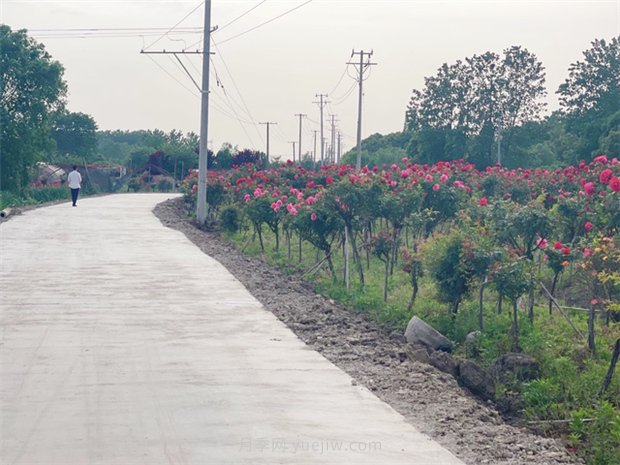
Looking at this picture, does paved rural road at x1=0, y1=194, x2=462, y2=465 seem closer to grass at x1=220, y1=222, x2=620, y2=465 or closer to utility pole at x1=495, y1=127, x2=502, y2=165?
grass at x1=220, y1=222, x2=620, y2=465

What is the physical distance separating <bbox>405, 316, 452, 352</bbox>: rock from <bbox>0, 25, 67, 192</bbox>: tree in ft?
112

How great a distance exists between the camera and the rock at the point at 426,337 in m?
12.5

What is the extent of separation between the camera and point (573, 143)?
53938 millimetres

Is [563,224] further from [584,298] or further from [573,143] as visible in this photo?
[573,143]

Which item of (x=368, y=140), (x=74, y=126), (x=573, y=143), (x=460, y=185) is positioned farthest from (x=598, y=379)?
(x=74, y=126)

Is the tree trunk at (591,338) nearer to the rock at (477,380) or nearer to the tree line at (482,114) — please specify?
the rock at (477,380)

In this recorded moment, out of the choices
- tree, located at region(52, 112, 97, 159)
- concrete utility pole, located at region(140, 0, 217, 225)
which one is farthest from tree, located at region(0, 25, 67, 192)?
tree, located at region(52, 112, 97, 159)

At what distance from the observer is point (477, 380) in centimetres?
1088

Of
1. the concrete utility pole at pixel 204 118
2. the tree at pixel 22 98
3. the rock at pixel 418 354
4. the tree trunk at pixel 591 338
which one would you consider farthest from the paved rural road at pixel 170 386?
the tree at pixel 22 98

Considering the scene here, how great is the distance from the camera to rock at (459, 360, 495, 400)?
1074 cm

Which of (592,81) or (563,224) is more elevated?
(592,81)

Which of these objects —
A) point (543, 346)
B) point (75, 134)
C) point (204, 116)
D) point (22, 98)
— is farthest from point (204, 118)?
point (75, 134)

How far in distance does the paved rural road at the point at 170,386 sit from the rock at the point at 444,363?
1371mm

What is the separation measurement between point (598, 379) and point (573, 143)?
148 feet
